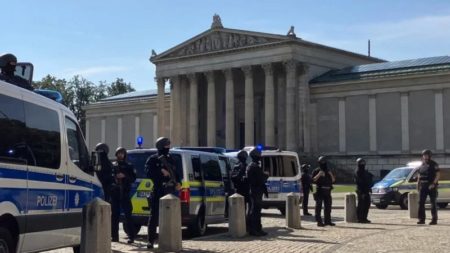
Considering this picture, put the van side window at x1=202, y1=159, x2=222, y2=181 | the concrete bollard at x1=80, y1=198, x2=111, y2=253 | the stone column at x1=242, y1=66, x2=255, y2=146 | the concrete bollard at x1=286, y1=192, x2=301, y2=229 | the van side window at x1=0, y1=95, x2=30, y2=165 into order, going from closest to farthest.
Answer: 1. the van side window at x1=0, y1=95, x2=30, y2=165
2. the concrete bollard at x1=80, y1=198, x2=111, y2=253
3. the van side window at x1=202, y1=159, x2=222, y2=181
4. the concrete bollard at x1=286, y1=192, x2=301, y2=229
5. the stone column at x1=242, y1=66, x2=255, y2=146

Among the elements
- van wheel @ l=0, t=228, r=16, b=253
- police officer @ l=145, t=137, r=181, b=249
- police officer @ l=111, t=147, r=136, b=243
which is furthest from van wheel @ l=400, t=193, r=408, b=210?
van wheel @ l=0, t=228, r=16, b=253

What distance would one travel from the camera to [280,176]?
22891 mm

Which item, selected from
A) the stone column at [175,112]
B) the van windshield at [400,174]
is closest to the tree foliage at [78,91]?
the stone column at [175,112]

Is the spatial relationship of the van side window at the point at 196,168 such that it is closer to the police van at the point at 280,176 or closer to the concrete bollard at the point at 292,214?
the concrete bollard at the point at 292,214

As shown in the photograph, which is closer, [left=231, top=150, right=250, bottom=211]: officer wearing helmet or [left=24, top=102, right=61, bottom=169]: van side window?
[left=24, top=102, right=61, bottom=169]: van side window

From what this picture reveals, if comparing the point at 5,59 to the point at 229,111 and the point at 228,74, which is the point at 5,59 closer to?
the point at 229,111

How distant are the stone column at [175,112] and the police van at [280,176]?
48.3 m

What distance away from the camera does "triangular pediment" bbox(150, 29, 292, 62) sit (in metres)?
63.9

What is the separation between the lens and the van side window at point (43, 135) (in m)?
8.25

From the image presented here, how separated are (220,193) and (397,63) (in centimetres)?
4936

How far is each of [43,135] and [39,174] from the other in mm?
575

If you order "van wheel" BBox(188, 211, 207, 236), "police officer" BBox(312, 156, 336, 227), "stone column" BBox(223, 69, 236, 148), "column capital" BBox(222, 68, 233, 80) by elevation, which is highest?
"column capital" BBox(222, 68, 233, 80)

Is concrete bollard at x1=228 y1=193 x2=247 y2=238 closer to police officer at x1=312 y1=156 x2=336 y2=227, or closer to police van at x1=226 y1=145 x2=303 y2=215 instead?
police officer at x1=312 y1=156 x2=336 y2=227

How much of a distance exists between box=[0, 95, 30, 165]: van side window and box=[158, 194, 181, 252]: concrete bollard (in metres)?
3.50
